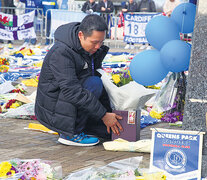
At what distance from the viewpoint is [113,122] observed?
438 cm

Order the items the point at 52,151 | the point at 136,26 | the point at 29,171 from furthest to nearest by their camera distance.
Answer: the point at 136,26
the point at 52,151
the point at 29,171

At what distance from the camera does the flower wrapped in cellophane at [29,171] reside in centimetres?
295

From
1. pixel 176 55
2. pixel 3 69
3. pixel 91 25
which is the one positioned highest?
pixel 91 25

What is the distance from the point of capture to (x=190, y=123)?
355 centimetres

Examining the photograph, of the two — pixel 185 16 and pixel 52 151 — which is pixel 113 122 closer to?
pixel 52 151

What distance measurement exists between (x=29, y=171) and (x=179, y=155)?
3.49 ft

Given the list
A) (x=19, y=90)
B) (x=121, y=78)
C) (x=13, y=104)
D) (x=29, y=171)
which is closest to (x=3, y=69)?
(x=19, y=90)

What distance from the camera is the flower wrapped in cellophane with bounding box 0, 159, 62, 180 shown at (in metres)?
2.95

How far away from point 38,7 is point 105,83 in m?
13.1

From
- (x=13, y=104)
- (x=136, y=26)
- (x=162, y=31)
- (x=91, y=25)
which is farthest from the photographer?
(x=136, y=26)

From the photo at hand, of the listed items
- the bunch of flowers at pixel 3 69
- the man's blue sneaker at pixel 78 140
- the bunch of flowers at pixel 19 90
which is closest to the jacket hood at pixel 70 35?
the man's blue sneaker at pixel 78 140

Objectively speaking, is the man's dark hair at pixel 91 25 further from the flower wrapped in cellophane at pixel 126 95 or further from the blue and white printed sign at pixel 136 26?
the blue and white printed sign at pixel 136 26

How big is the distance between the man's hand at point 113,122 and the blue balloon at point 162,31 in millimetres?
1212

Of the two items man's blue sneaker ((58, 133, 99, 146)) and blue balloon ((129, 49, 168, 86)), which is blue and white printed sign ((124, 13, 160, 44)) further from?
man's blue sneaker ((58, 133, 99, 146))
